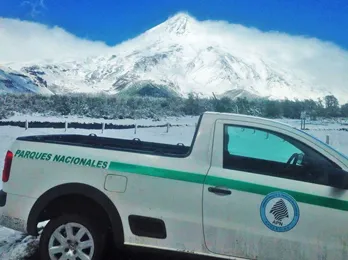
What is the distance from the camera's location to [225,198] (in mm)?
2822

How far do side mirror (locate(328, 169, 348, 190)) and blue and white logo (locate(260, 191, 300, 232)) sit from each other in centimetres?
33

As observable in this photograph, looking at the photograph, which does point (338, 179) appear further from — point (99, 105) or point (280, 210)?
point (99, 105)

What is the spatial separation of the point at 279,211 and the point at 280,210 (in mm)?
11

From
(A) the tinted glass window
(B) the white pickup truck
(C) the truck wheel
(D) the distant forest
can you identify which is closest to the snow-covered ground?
(D) the distant forest

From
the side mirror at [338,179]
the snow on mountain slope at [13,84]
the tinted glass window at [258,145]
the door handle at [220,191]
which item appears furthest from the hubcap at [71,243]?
the snow on mountain slope at [13,84]

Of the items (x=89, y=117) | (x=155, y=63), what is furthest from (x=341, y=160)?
(x=155, y=63)

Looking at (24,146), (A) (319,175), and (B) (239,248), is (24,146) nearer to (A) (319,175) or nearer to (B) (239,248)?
(B) (239,248)

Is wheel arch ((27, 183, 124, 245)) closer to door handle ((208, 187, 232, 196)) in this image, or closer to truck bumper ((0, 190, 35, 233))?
truck bumper ((0, 190, 35, 233))

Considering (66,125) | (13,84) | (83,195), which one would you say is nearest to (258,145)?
(83,195)

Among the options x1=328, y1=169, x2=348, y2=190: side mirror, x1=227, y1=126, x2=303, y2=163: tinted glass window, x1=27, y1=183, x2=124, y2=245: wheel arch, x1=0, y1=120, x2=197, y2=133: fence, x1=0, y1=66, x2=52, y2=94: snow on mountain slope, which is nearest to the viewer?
x1=328, y1=169, x2=348, y2=190: side mirror

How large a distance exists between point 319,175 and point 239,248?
879 mm

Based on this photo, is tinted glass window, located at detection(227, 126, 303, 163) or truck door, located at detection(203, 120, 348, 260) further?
tinted glass window, located at detection(227, 126, 303, 163)

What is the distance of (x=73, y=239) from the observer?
3.05 m

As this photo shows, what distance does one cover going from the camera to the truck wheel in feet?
9.96
